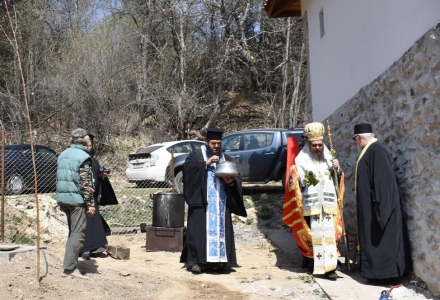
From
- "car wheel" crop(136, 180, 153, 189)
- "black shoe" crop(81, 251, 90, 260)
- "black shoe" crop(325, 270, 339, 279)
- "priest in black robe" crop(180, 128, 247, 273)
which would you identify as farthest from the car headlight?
"black shoe" crop(325, 270, 339, 279)

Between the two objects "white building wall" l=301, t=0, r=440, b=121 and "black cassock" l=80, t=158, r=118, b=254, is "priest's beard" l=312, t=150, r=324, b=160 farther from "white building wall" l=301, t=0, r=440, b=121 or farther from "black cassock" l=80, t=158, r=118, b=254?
"black cassock" l=80, t=158, r=118, b=254

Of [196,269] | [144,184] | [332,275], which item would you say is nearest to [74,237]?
[196,269]

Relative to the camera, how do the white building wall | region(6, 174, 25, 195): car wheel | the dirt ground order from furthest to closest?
region(6, 174, 25, 195): car wheel → the dirt ground → the white building wall

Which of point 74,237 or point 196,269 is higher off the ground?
point 74,237

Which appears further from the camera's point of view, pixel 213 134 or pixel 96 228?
A: pixel 96 228

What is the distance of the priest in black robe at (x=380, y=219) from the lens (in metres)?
5.88

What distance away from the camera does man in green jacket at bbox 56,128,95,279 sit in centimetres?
632

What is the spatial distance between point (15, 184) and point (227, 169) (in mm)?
7404

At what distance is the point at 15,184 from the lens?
12703 millimetres

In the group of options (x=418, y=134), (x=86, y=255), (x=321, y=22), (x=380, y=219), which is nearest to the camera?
(x=418, y=134)

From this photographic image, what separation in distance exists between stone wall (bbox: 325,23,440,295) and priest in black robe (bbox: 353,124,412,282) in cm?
14

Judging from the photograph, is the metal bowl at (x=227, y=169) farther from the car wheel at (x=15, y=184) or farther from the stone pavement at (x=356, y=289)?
the car wheel at (x=15, y=184)

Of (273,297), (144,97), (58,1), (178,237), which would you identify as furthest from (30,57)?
(273,297)

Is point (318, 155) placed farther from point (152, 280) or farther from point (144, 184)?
point (144, 184)
